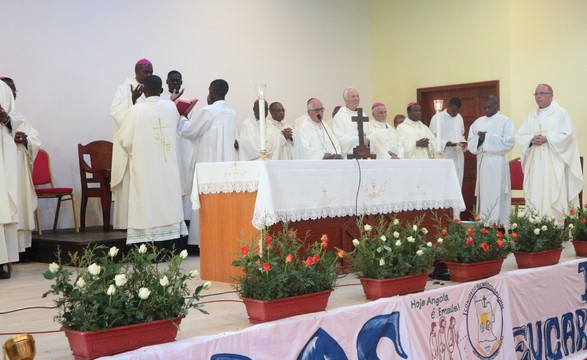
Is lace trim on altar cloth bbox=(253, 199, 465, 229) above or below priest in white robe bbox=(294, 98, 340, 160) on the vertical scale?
below

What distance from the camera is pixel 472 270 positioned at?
5.78 metres

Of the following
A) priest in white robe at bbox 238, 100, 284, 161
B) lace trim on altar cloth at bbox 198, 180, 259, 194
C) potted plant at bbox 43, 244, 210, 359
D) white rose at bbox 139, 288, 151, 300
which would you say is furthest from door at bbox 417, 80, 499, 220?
white rose at bbox 139, 288, 151, 300

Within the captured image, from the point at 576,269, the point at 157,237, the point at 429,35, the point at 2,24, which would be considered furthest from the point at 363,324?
the point at 429,35

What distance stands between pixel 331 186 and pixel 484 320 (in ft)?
5.56

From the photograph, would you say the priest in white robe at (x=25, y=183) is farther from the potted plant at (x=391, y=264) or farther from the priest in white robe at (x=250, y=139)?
the potted plant at (x=391, y=264)

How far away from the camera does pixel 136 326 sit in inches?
147

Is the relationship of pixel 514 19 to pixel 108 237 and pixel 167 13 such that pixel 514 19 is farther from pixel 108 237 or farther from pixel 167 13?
pixel 108 237

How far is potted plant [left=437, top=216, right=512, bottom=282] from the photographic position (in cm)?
577

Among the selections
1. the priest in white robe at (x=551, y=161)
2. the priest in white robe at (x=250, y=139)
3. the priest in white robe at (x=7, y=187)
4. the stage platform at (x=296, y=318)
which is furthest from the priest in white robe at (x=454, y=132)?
the priest in white robe at (x=7, y=187)

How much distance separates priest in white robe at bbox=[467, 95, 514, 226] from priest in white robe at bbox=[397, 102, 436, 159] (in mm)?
945

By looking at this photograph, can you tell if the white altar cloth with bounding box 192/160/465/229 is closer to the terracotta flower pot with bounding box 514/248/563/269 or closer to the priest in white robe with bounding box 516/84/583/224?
the terracotta flower pot with bounding box 514/248/563/269

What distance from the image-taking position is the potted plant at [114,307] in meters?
3.63

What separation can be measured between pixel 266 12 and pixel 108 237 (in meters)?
5.67

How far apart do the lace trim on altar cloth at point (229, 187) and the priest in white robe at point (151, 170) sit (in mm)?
1375
